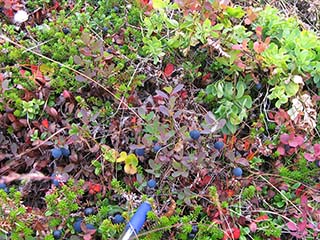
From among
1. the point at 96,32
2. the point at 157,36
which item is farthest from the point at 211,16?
the point at 96,32

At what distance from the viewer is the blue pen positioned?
1.50 m

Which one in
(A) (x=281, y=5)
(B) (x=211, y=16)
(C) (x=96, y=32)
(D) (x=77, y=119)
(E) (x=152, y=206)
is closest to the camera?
(E) (x=152, y=206)

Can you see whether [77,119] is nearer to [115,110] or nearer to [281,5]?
[115,110]

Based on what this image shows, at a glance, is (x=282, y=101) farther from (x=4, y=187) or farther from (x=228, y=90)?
(x=4, y=187)

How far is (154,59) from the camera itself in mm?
1977

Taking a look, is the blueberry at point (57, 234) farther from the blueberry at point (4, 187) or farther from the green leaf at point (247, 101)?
the green leaf at point (247, 101)

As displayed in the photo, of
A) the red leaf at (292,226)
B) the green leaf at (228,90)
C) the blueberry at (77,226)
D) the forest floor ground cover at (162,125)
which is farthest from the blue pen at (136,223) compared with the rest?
the green leaf at (228,90)

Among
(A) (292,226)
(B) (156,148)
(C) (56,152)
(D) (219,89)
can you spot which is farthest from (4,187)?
(A) (292,226)

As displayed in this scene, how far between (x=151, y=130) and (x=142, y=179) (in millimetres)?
176

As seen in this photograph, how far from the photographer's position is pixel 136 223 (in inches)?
59.6

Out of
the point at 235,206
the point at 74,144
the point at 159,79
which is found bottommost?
the point at 235,206

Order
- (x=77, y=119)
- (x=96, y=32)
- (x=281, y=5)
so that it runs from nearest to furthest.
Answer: (x=77, y=119), (x=96, y=32), (x=281, y=5)

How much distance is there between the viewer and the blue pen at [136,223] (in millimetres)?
1497

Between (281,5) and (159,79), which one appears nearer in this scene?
(159,79)
